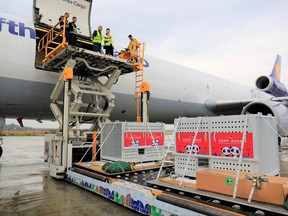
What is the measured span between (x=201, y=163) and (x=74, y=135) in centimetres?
376

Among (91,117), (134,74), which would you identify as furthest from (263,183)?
(134,74)

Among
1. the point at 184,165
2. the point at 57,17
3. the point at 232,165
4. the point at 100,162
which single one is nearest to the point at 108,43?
the point at 57,17

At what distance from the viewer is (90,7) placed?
877cm

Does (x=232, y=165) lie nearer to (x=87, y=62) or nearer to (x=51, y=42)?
(x=87, y=62)

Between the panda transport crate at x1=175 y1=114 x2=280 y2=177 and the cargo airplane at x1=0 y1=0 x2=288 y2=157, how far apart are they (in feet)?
10.7

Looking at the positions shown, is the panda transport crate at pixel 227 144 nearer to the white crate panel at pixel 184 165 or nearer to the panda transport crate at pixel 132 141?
the white crate panel at pixel 184 165

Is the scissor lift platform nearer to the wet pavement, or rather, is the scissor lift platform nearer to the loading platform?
the loading platform

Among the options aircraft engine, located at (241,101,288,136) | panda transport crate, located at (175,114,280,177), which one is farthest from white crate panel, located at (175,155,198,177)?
aircraft engine, located at (241,101,288,136)

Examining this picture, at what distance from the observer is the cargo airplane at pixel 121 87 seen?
6.34 m

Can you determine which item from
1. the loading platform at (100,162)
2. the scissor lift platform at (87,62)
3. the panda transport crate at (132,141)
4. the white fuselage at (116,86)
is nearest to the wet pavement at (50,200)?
the loading platform at (100,162)

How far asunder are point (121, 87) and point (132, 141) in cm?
315

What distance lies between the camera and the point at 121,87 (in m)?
8.44

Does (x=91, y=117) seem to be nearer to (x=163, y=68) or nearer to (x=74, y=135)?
(x=74, y=135)

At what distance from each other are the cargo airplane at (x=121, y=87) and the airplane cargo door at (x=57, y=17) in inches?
1.3
